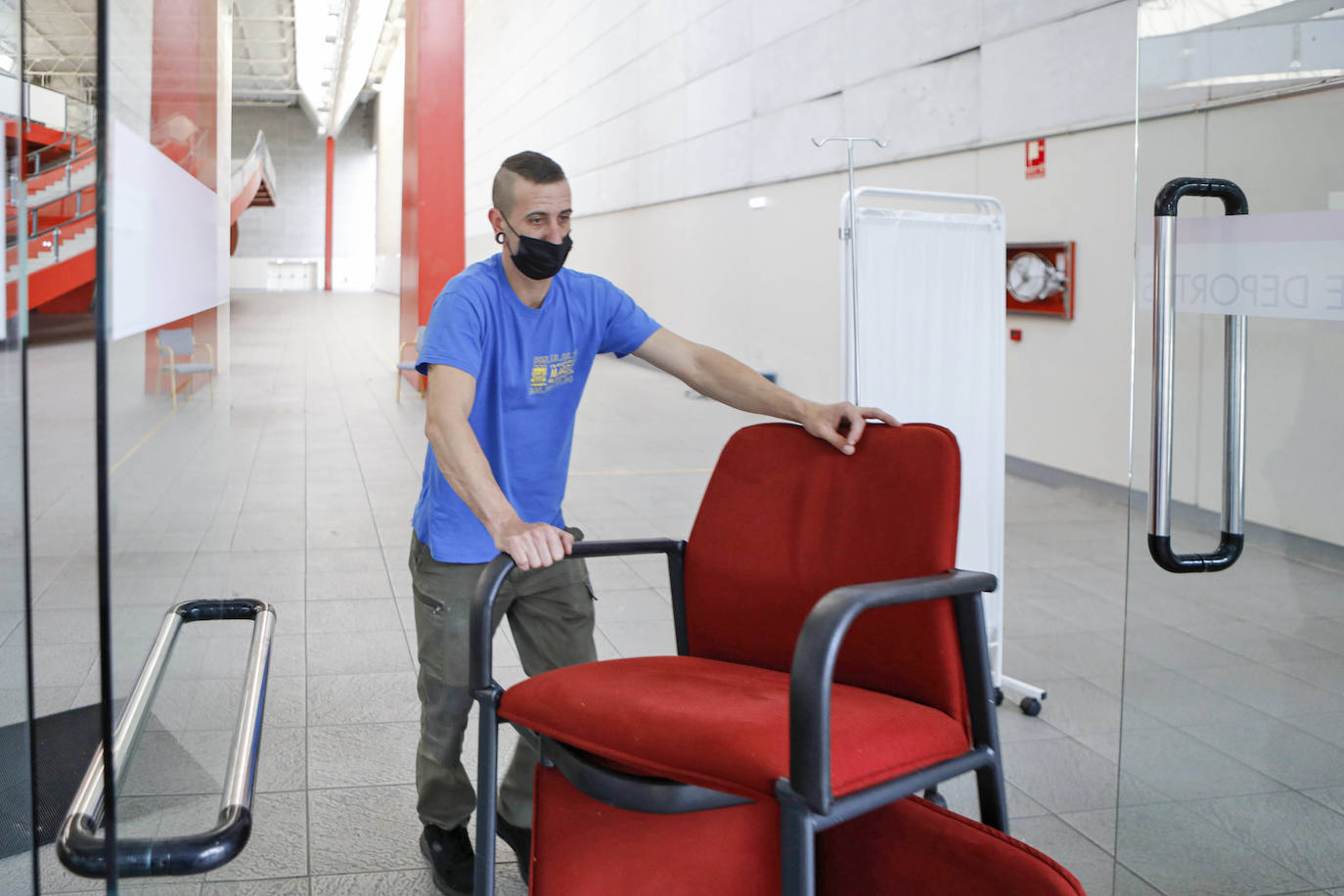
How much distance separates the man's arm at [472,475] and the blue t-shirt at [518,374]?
51 mm

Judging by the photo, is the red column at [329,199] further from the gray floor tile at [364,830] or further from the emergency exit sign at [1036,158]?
the gray floor tile at [364,830]

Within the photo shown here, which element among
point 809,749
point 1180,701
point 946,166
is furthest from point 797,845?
point 946,166

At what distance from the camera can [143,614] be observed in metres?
1.02

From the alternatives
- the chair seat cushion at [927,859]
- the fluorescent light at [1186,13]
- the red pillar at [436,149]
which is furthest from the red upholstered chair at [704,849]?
the red pillar at [436,149]

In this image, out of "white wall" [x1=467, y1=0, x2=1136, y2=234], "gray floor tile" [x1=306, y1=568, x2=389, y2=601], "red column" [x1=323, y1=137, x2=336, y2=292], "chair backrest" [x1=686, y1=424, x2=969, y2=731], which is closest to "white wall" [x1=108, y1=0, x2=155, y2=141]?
"chair backrest" [x1=686, y1=424, x2=969, y2=731]

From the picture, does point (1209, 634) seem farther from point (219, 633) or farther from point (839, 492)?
point (219, 633)

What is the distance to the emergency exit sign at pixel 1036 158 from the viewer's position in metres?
6.23

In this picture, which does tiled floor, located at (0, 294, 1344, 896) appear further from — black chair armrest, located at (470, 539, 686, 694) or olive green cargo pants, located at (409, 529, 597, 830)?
black chair armrest, located at (470, 539, 686, 694)

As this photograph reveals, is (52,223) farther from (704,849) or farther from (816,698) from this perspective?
(704,849)

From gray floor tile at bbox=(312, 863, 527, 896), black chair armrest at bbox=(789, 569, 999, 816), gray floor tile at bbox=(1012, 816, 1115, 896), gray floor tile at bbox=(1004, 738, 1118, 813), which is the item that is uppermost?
black chair armrest at bbox=(789, 569, 999, 816)

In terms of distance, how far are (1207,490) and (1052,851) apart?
0.89m

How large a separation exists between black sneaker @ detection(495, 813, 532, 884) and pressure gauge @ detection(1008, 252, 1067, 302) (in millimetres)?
Result: 4946

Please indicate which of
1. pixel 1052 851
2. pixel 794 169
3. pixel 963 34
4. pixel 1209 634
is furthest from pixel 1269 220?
pixel 794 169

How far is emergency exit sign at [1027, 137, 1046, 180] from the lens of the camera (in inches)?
245
